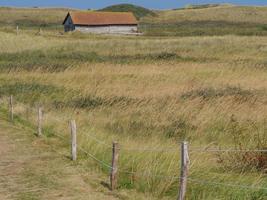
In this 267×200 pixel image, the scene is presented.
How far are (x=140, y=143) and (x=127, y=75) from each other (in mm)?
15589

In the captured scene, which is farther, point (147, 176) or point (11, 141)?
point (11, 141)

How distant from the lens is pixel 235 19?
137 m

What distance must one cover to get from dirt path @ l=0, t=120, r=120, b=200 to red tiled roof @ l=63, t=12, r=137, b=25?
251ft

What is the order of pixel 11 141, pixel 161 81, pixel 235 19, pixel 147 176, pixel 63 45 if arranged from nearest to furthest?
pixel 147 176
pixel 11 141
pixel 161 81
pixel 63 45
pixel 235 19

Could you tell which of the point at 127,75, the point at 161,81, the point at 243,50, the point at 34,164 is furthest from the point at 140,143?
the point at 243,50

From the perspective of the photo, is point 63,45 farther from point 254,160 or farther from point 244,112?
point 254,160

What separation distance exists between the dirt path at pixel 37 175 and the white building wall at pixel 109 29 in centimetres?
7673

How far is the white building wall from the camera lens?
89.5 meters

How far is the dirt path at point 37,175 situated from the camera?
9391 mm

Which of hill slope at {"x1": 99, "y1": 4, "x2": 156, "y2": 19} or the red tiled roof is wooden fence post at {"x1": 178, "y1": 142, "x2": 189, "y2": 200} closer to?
the red tiled roof

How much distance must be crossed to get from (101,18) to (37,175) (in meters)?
82.5

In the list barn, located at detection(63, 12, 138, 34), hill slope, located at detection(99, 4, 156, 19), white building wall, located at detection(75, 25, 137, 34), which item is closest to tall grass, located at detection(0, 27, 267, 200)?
barn, located at detection(63, 12, 138, 34)

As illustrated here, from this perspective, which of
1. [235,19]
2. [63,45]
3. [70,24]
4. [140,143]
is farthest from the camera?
[235,19]

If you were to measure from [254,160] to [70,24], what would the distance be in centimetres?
8329
